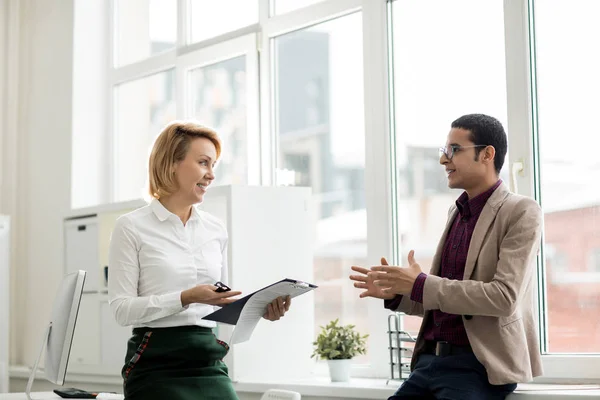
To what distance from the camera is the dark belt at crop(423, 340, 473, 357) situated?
8.57 ft

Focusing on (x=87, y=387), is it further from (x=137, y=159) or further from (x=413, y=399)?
(x=413, y=399)

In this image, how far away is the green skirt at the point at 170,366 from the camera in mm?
2441

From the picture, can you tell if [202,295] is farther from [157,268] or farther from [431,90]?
[431,90]

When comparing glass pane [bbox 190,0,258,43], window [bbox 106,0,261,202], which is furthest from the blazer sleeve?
glass pane [bbox 190,0,258,43]

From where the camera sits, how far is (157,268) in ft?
8.13

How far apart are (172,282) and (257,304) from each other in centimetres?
26

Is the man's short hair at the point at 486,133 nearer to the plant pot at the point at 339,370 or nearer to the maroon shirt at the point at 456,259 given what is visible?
the maroon shirt at the point at 456,259

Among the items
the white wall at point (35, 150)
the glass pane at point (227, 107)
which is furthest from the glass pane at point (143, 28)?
the glass pane at point (227, 107)

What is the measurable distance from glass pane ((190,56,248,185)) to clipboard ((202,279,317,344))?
84.9 inches

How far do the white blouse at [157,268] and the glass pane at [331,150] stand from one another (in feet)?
5.51

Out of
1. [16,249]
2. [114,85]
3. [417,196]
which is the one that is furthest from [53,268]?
[417,196]

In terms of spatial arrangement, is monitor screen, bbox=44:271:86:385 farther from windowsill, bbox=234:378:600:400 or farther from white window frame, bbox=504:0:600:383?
white window frame, bbox=504:0:600:383

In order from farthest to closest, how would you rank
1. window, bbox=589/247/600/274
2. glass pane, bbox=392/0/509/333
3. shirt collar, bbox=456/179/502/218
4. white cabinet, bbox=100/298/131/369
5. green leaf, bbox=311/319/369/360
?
1. white cabinet, bbox=100/298/131/369
2. green leaf, bbox=311/319/369/360
3. glass pane, bbox=392/0/509/333
4. window, bbox=589/247/600/274
5. shirt collar, bbox=456/179/502/218

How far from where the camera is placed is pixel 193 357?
8.14ft
